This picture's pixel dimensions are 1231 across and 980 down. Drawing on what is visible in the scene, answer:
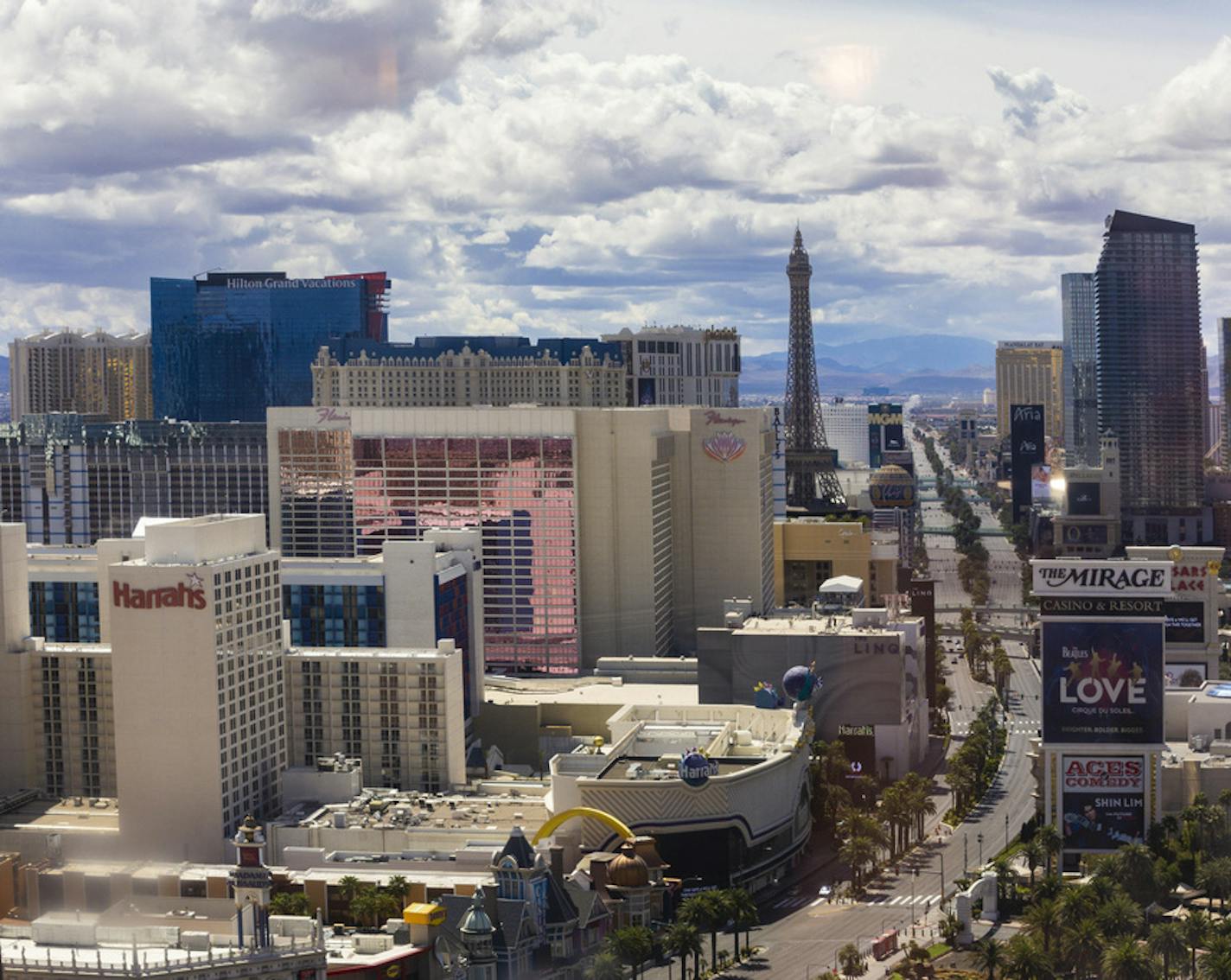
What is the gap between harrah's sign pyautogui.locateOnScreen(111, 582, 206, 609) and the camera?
58062 mm

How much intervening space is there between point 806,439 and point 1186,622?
6920 cm

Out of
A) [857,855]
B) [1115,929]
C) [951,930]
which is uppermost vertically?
[857,855]

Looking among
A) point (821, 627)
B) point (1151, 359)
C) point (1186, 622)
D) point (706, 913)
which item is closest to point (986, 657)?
point (1186, 622)

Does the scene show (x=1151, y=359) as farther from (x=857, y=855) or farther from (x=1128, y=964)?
(x=1128, y=964)

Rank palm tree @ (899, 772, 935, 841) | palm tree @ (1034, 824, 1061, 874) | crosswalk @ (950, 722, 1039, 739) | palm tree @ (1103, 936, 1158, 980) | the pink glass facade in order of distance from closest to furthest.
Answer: palm tree @ (1103, 936, 1158, 980), palm tree @ (1034, 824, 1061, 874), palm tree @ (899, 772, 935, 841), crosswalk @ (950, 722, 1039, 739), the pink glass facade

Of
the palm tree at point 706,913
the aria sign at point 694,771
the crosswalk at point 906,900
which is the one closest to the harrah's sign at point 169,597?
the aria sign at point 694,771

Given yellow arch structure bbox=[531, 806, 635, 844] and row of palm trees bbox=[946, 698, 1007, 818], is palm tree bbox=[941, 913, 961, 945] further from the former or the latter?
row of palm trees bbox=[946, 698, 1007, 818]

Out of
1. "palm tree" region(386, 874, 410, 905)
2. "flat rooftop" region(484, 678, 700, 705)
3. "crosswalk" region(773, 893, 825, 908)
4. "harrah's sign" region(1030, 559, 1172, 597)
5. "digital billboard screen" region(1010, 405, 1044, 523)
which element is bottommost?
"crosswalk" region(773, 893, 825, 908)

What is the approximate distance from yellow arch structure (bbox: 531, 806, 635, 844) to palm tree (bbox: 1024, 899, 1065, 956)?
1126cm

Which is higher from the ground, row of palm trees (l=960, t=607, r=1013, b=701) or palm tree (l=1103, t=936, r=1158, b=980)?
row of palm trees (l=960, t=607, r=1013, b=701)

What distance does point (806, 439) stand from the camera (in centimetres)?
16425

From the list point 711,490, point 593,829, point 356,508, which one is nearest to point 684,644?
point 711,490

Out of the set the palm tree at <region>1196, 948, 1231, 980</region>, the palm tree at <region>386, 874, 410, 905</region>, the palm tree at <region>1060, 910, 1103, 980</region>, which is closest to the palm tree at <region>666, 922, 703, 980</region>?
the palm tree at <region>386, 874, 410, 905</region>

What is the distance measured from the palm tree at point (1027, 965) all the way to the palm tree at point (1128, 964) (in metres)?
1.49
